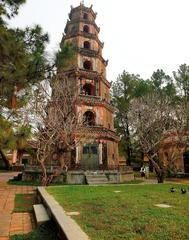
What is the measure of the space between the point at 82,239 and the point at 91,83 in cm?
2089

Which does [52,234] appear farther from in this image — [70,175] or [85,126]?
[85,126]

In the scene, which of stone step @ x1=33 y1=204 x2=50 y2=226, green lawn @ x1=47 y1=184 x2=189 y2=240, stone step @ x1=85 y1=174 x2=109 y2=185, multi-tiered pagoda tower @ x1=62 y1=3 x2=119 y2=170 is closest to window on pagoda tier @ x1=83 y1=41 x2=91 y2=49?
multi-tiered pagoda tower @ x1=62 y1=3 x2=119 y2=170

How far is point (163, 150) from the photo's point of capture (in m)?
28.5

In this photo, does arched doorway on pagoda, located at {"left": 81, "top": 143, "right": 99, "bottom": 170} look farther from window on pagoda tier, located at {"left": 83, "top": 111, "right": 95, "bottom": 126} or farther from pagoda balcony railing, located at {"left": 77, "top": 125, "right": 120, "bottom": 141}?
window on pagoda tier, located at {"left": 83, "top": 111, "right": 95, "bottom": 126}

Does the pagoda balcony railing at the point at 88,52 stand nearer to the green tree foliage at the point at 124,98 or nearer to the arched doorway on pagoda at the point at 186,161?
the green tree foliage at the point at 124,98

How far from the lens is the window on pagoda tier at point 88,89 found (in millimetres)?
23966

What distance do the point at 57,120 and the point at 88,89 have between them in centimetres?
907

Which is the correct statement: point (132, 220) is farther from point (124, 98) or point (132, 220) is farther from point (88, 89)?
point (124, 98)

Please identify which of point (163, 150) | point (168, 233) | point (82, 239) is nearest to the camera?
point (82, 239)

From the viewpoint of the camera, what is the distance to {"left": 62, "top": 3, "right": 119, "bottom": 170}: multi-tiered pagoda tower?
2160 centimetres

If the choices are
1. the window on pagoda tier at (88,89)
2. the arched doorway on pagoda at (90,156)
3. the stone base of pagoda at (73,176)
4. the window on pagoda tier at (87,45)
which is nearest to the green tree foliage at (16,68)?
the stone base of pagoda at (73,176)

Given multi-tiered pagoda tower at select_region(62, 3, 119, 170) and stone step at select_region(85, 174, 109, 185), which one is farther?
multi-tiered pagoda tower at select_region(62, 3, 119, 170)

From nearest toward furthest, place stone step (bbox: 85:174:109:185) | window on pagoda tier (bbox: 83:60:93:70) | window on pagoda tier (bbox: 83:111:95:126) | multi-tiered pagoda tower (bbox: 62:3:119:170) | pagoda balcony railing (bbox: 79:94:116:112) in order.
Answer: stone step (bbox: 85:174:109:185) → multi-tiered pagoda tower (bbox: 62:3:119:170) → pagoda balcony railing (bbox: 79:94:116:112) → window on pagoda tier (bbox: 83:111:95:126) → window on pagoda tier (bbox: 83:60:93:70)

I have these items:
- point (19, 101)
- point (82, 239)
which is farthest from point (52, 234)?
point (19, 101)
